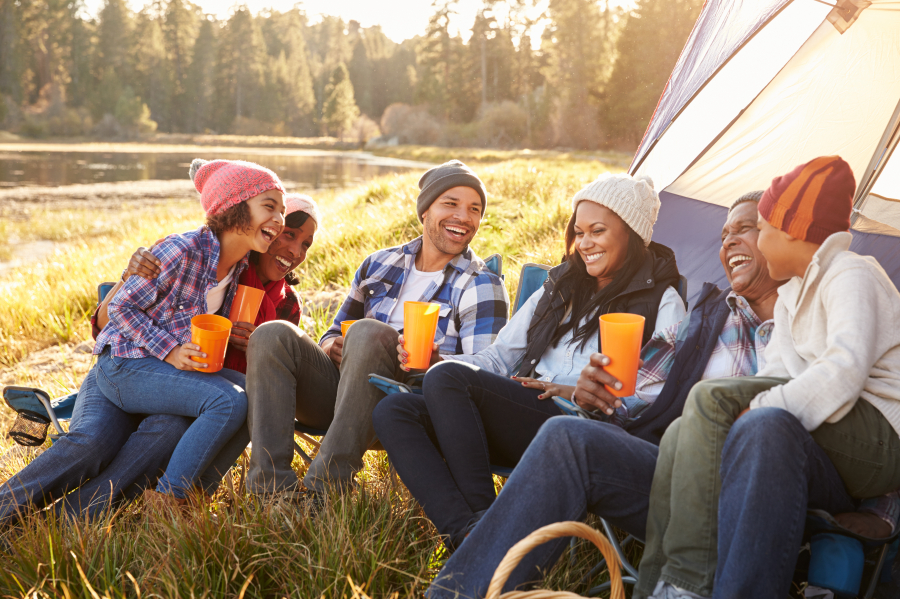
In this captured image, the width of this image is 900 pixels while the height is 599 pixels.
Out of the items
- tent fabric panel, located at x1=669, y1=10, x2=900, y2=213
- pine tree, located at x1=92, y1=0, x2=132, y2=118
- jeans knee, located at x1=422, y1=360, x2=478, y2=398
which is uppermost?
pine tree, located at x1=92, y1=0, x2=132, y2=118

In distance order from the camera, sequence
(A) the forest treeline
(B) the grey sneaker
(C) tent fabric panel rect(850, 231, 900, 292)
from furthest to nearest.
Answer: (A) the forest treeline
(C) tent fabric panel rect(850, 231, 900, 292)
(B) the grey sneaker

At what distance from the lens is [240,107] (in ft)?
172

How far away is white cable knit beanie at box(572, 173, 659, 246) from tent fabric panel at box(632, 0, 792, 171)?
49.0 inches

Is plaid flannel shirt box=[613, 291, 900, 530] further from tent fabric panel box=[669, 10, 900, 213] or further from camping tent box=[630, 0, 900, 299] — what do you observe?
tent fabric panel box=[669, 10, 900, 213]

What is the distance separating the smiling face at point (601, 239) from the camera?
7.14 ft

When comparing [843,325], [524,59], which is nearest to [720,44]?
[843,325]

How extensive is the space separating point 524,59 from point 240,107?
24.3 m

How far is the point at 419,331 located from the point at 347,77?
50.6m

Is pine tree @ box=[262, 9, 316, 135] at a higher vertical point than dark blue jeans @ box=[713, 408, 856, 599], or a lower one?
higher

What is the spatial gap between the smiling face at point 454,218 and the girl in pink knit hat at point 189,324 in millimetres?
600

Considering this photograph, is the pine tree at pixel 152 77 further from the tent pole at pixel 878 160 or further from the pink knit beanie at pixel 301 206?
the tent pole at pixel 878 160

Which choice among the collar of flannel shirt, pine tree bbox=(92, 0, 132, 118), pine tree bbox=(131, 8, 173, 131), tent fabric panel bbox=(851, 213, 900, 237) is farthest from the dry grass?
pine tree bbox=(92, 0, 132, 118)

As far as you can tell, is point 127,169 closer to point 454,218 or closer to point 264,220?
point 264,220

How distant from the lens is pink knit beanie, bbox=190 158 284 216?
238cm
